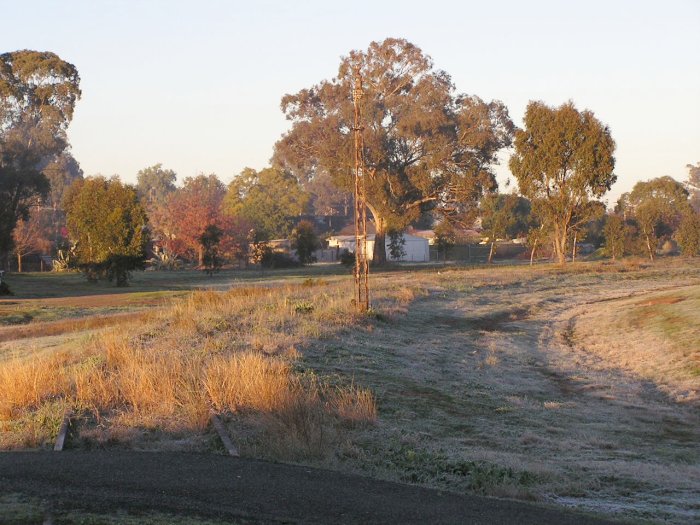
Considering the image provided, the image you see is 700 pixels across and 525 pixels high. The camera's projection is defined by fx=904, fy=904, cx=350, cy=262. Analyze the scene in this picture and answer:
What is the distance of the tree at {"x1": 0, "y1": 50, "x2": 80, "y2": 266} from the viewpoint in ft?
230

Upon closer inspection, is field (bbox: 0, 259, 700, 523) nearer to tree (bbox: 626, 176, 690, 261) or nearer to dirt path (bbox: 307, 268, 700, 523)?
dirt path (bbox: 307, 268, 700, 523)

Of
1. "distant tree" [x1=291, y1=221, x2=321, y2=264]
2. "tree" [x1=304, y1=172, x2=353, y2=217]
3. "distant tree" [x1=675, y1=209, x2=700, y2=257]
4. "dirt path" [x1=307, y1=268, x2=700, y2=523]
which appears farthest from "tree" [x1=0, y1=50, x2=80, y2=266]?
"tree" [x1=304, y1=172, x2=353, y2=217]

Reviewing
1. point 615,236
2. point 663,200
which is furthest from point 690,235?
point 663,200

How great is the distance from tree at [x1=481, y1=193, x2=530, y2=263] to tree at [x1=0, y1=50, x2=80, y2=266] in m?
36.2

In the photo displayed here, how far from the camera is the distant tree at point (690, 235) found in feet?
270

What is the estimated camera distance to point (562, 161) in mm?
66250

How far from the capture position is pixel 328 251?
109 metres

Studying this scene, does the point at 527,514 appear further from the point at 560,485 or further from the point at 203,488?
the point at 203,488

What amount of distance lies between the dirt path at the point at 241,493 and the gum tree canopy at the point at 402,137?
5842 centimetres

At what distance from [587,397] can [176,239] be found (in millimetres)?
70871

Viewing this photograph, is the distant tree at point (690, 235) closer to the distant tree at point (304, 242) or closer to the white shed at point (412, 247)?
the white shed at point (412, 247)

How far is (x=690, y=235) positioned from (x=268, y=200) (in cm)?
5469

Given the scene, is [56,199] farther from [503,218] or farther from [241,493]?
[241,493]

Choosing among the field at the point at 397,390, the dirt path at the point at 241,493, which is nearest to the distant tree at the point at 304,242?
the field at the point at 397,390
